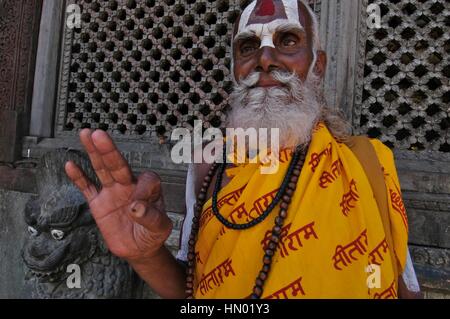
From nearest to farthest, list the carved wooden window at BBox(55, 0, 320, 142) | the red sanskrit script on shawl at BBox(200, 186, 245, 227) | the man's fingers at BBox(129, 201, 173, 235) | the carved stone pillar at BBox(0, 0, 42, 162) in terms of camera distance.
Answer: the man's fingers at BBox(129, 201, 173, 235) → the red sanskrit script on shawl at BBox(200, 186, 245, 227) → the carved wooden window at BBox(55, 0, 320, 142) → the carved stone pillar at BBox(0, 0, 42, 162)

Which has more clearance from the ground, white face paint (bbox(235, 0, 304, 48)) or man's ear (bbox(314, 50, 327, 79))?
white face paint (bbox(235, 0, 304, 48))

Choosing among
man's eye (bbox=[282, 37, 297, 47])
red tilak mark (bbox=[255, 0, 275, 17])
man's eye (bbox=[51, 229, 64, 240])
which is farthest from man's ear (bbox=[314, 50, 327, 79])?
man's eye (bbox=[51, 229, 64, 240])

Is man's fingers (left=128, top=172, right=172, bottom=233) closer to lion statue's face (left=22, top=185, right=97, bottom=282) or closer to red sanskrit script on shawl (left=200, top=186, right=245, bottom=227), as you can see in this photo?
red sanskrit script on shawl (left=200, top=186, right=245, bottom=227)

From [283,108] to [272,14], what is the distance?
0.37m

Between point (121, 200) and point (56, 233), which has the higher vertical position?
point (121, 200)

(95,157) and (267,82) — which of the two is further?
(267,82)

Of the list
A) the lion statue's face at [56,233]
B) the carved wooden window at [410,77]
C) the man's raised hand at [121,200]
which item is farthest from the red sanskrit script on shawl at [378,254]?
the lion statue's face at [56,233]

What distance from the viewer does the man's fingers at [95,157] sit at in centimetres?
102

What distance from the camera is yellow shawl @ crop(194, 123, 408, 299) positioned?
45.9 inches

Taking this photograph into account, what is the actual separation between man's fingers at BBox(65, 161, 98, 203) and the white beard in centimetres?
60

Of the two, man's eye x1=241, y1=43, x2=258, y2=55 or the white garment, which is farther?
man's eye x1=241, y1=43, x2=258, y2=55

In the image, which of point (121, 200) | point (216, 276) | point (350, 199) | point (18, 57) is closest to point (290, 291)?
point (216, 276)

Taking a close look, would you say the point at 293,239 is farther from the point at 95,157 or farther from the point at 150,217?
the point at 95,157

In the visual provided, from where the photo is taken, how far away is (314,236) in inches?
46.9
